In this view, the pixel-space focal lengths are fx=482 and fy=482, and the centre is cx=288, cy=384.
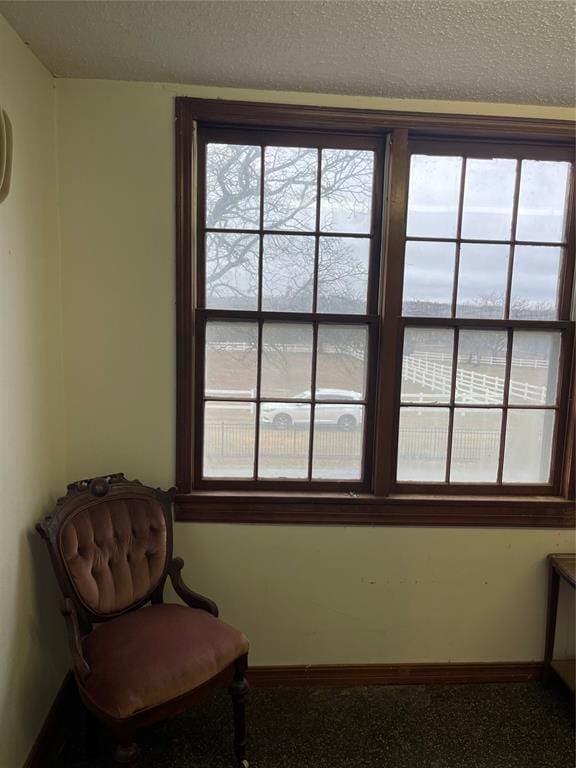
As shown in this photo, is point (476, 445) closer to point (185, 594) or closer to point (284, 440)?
point (284, 440)

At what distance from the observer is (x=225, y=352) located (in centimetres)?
204

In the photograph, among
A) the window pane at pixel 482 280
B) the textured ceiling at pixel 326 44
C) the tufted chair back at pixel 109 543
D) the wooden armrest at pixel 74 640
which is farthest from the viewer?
the window pane at pixel 482 280

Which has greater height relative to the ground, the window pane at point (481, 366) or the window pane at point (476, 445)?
the window pane at point (481, 366)

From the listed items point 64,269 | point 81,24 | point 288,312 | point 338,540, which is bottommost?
point 338,540

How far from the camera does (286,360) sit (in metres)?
2.05

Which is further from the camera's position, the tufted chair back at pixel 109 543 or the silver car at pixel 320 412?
the silver car at pixel 320 412

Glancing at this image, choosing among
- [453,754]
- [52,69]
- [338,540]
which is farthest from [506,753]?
[52,69]

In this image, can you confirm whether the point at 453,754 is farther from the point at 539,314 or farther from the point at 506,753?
the point at 539,314

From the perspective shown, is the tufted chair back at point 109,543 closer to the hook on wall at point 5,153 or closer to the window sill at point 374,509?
the window sill at point 374,509

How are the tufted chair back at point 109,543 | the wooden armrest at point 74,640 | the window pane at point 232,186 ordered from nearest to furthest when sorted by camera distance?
the wooden armrest at point 74,640 → the tufted chair back at point 109,543 → the window pane at point 232,186

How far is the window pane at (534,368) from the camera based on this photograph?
2096 mm

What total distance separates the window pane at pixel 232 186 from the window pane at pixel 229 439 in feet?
2.50

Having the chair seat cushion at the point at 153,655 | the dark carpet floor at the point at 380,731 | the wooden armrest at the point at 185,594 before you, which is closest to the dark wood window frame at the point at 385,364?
the wooden armrest at the point at 185,594

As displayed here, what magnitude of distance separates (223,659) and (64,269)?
60.7 inches
